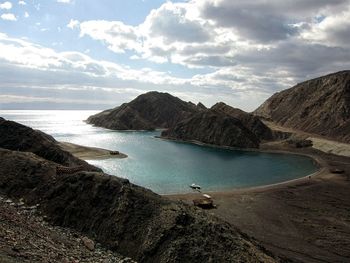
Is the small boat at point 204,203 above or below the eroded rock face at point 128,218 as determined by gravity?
below

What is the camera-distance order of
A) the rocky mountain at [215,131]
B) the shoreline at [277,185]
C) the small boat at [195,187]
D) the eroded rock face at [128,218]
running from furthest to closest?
the rocky mountain at [215,131]
the small boat at [195,187]
the shoreline at [277,185]
the eroded rock face at [128,218]

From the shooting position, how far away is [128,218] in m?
34.7

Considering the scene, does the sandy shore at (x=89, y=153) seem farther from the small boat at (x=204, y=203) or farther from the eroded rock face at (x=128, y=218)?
the eroded rock face at (x=128, y=218)

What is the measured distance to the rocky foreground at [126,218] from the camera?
30672 millimetres

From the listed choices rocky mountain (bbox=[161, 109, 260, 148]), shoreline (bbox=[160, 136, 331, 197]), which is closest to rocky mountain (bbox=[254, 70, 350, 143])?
shoreline (bbox=[160, 136, 331, 197])

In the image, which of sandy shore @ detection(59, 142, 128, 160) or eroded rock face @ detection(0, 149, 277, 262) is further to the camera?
sandy shore @ detection(59, 142, 128, 160)

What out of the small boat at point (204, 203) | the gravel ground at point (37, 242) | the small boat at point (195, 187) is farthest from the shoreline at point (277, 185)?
the gravel ground at point (37, 242)

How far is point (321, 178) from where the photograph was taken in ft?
291

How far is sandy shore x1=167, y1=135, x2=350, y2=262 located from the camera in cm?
4256

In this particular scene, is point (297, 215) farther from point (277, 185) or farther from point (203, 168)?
point (203, 168)

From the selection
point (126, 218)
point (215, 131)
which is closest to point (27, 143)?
point (126, 218)

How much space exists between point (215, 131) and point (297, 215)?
11049cm

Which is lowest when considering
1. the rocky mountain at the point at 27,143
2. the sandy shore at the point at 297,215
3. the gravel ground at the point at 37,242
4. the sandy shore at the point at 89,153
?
the sandy shore at the point at 297,215

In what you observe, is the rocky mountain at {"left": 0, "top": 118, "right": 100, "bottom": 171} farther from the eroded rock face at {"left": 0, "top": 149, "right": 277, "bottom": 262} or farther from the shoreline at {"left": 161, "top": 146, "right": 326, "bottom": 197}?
the shoreline at {"left": 161, "top": 146, "right": 326, "bottom": 197}
